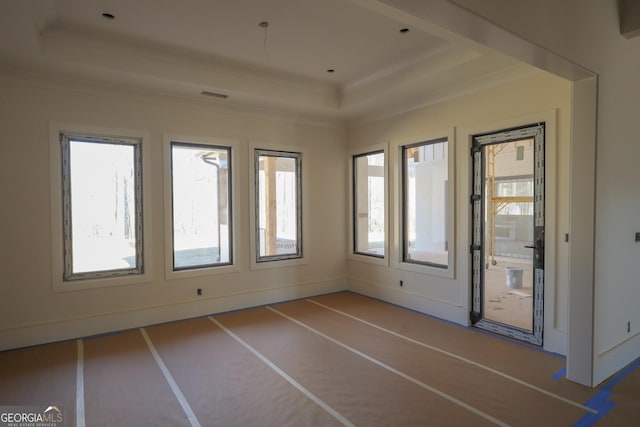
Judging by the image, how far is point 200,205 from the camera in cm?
528

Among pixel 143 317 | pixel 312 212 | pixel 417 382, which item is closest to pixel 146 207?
pixel 143 317

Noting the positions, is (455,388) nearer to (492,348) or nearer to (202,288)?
(492,348)

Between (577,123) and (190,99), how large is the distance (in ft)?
14.3

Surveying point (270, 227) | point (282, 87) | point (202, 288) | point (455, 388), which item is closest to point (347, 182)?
point (270, 227)

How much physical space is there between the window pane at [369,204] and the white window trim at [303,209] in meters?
0.92

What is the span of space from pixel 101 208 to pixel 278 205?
2448mm

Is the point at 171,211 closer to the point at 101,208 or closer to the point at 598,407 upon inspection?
the point at 101,208

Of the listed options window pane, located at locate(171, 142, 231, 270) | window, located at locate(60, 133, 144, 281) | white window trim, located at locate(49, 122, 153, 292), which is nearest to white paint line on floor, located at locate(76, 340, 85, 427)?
white window trim, located at locate(49, 122, 153, 292)

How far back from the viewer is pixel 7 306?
13.0ft

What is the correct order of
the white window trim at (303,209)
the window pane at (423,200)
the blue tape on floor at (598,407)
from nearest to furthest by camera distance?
the blue tape on floor at (598,407), the window pane at (423,200), the white window trim at (303,209)

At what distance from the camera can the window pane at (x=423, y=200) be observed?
5.34 metres

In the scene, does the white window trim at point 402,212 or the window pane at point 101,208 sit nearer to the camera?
the window pane at point 101,208

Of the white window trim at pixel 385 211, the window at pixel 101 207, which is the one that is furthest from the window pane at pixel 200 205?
the white window trim at pixel 385 211

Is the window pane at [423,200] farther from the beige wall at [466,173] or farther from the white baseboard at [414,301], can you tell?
the white baseboard at [414,301]
